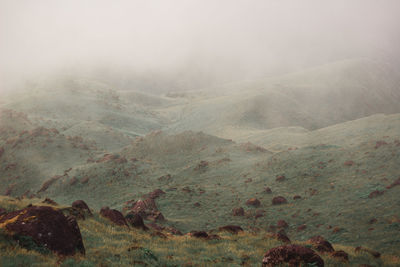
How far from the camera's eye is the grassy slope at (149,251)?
899cm

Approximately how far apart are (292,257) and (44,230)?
852 cm

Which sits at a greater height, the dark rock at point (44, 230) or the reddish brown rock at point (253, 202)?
the dark rock at point (44, 230)

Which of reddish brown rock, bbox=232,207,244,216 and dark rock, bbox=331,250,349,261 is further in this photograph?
reddish brown rock, bbox=232,207,244,216

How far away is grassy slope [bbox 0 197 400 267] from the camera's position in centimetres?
899

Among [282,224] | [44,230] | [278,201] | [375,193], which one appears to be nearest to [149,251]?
[44,230]

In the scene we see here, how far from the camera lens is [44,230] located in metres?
9.84

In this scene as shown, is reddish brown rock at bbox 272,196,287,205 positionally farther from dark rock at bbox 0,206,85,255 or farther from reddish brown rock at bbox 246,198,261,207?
dark rock at bbox 0,206,85,255

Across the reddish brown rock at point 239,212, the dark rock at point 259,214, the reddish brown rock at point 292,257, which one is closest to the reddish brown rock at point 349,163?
the dark rock at point 259,214

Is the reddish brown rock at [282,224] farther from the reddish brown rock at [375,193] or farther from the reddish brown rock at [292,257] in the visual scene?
the reddish brown rock at [292,257]

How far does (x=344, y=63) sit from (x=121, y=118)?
137801 millimetres

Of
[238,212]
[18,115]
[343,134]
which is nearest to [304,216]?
[238,212]

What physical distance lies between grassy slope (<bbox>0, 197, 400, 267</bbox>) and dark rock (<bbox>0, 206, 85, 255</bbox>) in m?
0.42

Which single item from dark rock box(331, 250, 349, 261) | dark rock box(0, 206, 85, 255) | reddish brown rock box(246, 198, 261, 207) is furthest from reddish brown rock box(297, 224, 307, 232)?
dark rock box(0, 206, 85, 255)

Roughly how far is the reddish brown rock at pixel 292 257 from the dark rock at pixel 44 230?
6676mm
